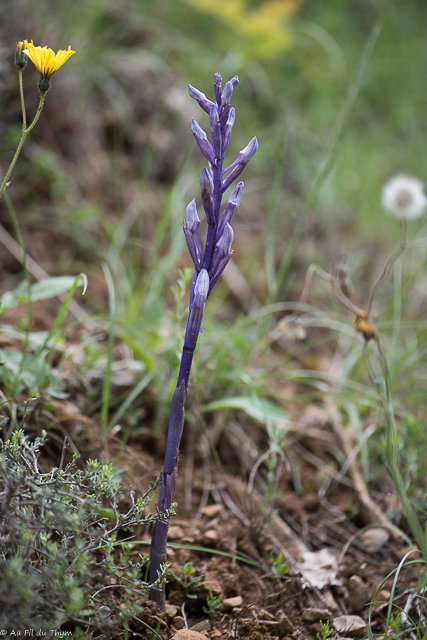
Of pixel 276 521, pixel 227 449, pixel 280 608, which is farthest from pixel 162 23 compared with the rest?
pixel 280 608

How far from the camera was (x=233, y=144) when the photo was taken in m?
4.02

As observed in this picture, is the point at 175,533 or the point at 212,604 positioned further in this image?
Result: the point at 175,533

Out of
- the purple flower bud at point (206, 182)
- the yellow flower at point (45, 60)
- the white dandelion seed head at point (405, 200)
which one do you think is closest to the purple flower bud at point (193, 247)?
Result: the purple flower bud at point (206, 182)

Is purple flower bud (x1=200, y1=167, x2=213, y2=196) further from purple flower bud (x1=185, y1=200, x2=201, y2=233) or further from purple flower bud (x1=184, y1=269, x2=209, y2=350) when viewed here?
purple flower bud (x1=184, y1=269, x2=209, y2=350)

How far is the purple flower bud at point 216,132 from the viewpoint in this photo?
117 centimetres

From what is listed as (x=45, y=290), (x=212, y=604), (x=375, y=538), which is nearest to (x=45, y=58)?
(x=45, y=290)

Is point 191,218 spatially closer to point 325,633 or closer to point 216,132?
point 216,132

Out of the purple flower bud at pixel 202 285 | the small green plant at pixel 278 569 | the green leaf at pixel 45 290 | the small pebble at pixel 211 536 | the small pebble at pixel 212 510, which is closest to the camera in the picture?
the purple flower bud at pixel 202 285

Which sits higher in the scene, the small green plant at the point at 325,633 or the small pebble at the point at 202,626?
the small green plant at the point at 325,633

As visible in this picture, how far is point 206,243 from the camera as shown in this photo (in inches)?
47.5

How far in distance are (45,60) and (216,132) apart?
0.46 m

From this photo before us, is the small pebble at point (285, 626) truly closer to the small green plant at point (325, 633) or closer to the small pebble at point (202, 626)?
the small green plant at point (325, 633)

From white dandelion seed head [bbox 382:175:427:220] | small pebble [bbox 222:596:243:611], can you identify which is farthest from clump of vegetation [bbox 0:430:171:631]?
white dandelion seed head [bbox 382:175:427:220]

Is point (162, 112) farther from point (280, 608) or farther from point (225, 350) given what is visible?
point (280, 608)
